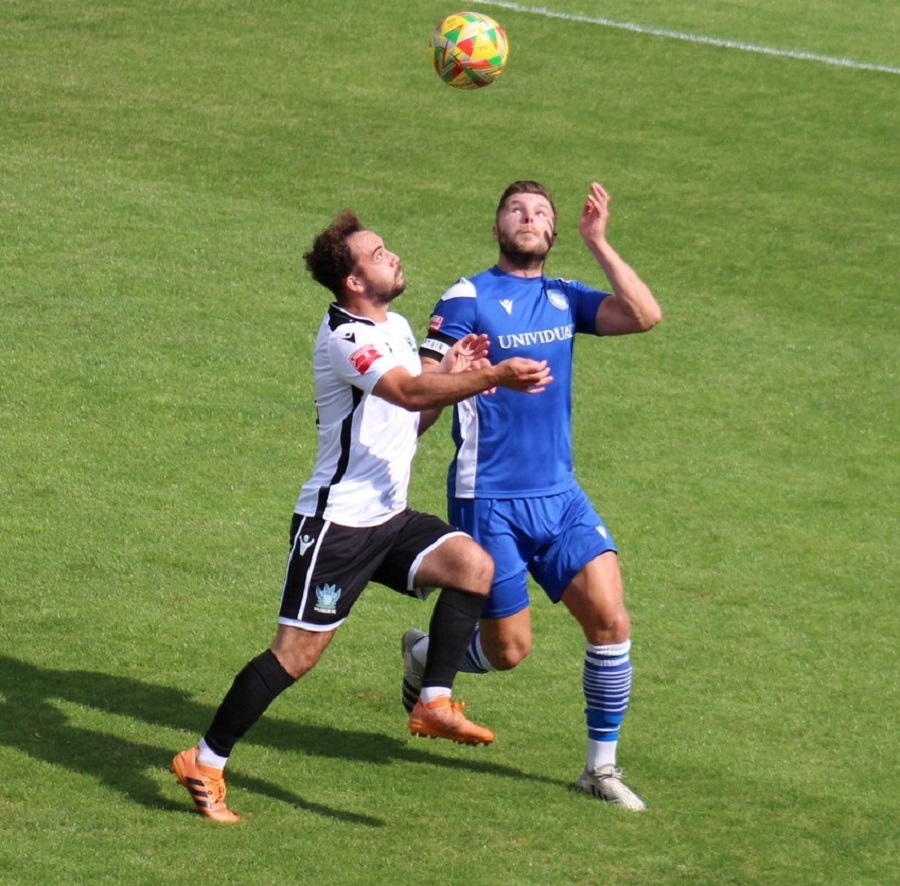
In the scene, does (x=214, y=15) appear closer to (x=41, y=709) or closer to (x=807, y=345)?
(x=807, y=345)

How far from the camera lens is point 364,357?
6797 mm

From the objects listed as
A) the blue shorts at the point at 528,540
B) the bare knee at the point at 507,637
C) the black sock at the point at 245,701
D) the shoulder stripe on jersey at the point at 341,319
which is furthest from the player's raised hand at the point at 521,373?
the black sock at the point at 245,701

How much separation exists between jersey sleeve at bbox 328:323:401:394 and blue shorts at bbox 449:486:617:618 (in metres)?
1.01

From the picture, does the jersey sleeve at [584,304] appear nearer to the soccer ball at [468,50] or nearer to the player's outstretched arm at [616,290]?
the player's outstretched arm at [616,290]

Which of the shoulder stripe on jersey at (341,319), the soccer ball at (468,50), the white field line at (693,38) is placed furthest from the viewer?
the white field line at (693,38)

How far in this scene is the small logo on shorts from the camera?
6.99m

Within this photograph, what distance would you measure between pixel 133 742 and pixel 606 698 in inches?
85.2

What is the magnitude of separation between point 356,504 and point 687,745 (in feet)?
7.20

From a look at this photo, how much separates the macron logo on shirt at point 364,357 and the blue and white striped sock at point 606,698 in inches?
67.8

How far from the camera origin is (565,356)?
7645 mm

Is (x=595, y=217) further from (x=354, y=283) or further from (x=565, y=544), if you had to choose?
(x=565, y=544)

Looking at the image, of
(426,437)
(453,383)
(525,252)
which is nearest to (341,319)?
(453,383)

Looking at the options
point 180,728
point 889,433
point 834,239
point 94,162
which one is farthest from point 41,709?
point 834,239

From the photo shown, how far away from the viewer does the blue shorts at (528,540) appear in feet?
24.6
